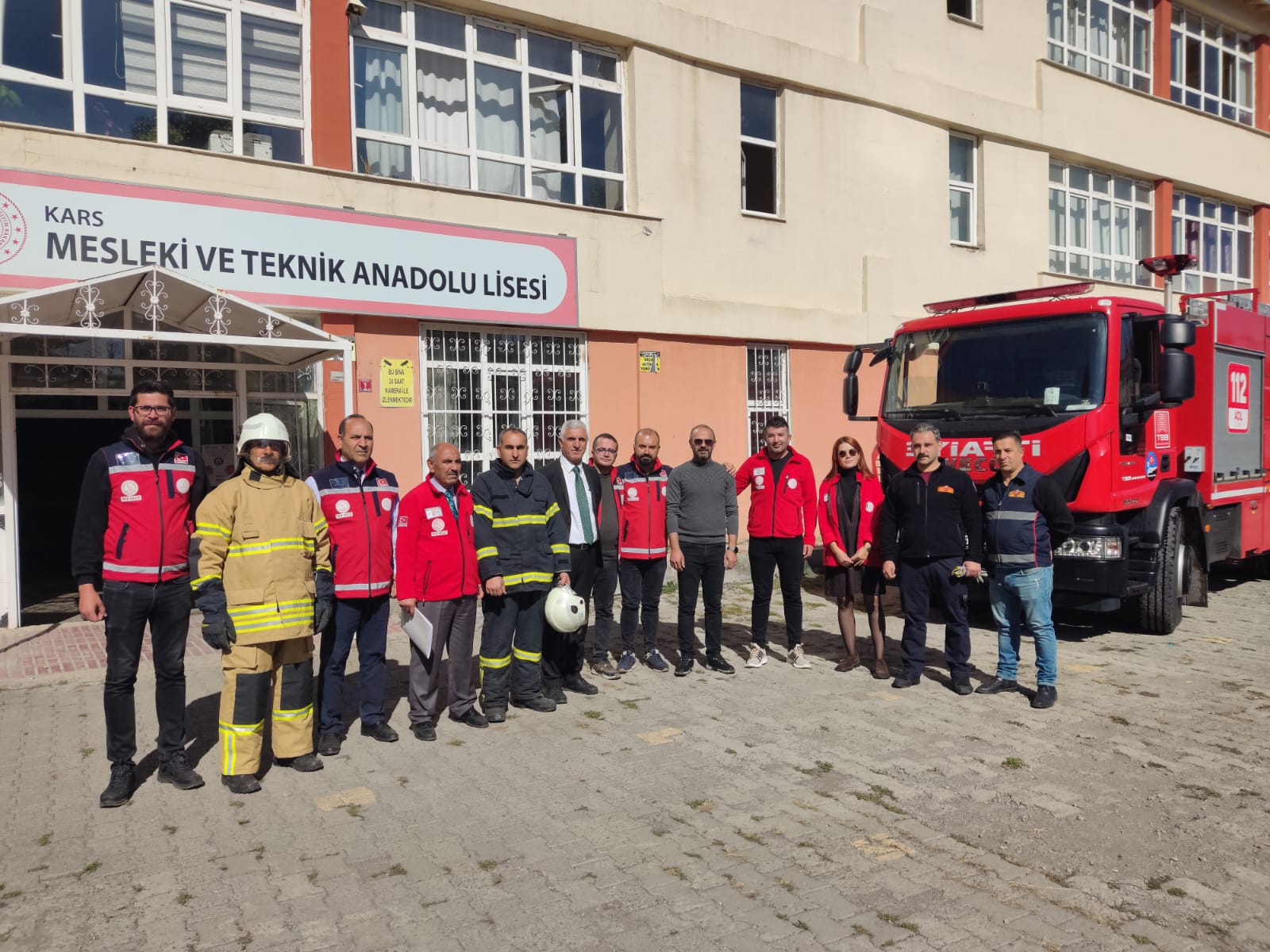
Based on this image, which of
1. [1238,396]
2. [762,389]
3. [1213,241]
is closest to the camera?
[1238,396]

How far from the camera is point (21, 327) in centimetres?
762

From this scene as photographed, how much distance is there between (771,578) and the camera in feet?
24.9

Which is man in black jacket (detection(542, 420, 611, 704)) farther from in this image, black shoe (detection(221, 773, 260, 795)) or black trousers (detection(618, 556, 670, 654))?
black shoe (detection(221, 773, 260, 795))

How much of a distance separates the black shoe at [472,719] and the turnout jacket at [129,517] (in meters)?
1.92

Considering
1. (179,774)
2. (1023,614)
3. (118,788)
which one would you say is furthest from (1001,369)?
(118,788)

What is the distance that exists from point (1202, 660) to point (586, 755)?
526 centimetres

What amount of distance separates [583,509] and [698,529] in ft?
3.15

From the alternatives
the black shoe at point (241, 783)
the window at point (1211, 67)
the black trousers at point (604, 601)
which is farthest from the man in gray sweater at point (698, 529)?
the window at point (1211, 67)

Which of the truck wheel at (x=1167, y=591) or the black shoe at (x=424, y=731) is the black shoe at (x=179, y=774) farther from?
the truck wheel at (x=1167, y=591)

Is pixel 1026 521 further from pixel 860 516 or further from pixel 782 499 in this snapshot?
pixel 782 499

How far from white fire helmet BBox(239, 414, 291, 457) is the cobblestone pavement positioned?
1.78 m

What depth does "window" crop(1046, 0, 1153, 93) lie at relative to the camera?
1812 cm

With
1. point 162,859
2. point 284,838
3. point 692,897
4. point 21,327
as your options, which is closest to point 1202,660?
point 692,897

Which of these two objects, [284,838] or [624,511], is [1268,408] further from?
[284,838]
